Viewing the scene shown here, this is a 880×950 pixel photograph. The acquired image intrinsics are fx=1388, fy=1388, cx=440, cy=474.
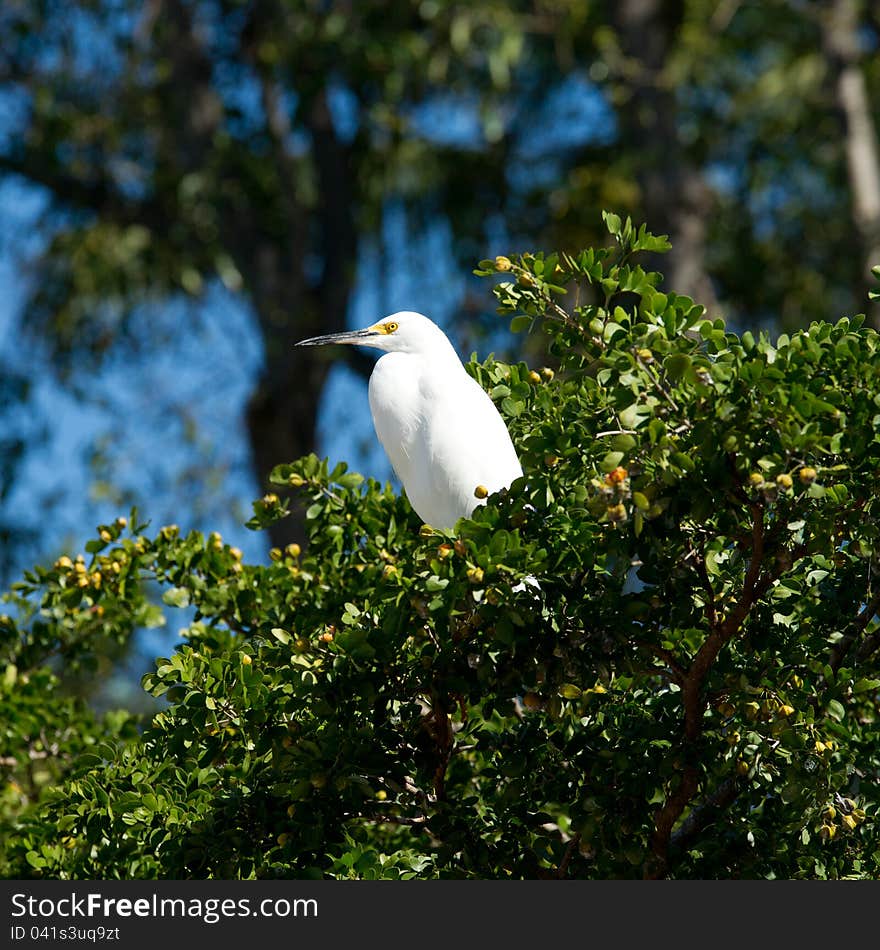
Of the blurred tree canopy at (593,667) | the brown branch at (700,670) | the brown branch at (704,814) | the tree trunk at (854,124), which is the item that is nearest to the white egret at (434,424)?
the blurred tree canopy at (593,667)

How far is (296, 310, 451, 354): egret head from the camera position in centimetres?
337

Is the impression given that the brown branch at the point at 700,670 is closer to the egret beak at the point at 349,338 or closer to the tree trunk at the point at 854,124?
the egret beak at the point at 349,338

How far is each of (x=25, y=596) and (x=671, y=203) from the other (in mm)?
5057

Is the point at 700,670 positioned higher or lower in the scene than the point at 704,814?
higher

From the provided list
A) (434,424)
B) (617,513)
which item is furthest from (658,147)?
(617,513)

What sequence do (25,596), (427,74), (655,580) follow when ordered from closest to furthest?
(655,580)
(25,596)
(427,74)

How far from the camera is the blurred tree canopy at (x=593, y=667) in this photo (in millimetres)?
2262

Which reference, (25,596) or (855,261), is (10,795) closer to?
(25,596)

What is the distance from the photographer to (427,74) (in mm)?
8289

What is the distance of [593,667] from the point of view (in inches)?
95.0

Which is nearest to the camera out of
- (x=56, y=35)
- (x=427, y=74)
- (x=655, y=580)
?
(x=655, y=580)

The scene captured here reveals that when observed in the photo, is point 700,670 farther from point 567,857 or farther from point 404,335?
point 404,335

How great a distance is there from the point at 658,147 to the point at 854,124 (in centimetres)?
106

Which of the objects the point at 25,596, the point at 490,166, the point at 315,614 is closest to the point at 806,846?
the point at 315,614
